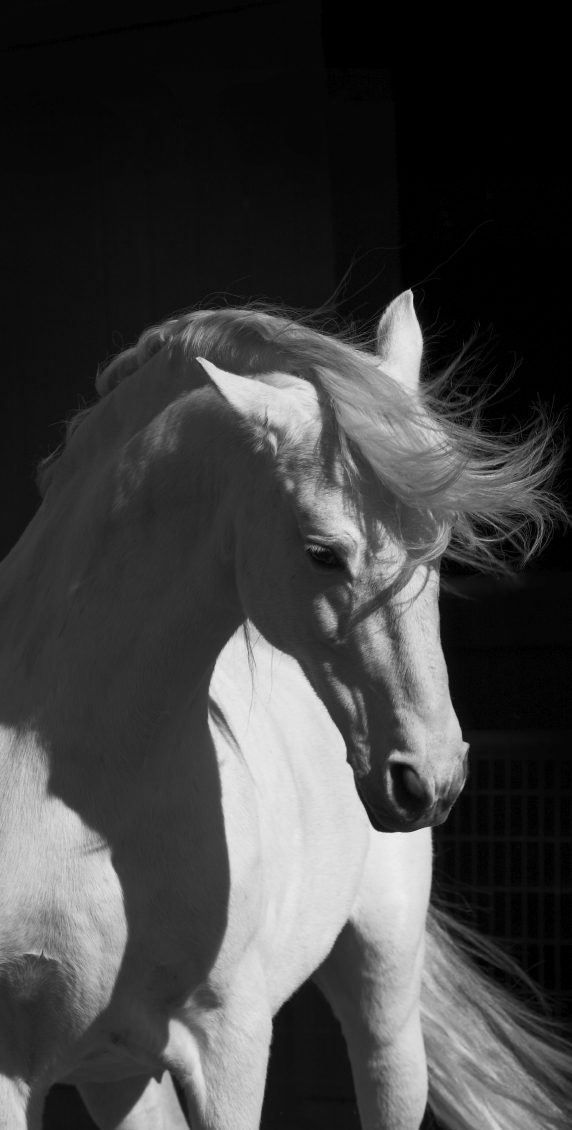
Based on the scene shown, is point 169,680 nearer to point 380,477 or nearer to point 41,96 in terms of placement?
point 380,477

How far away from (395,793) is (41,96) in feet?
7.95

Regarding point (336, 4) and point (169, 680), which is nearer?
point (169, 680)

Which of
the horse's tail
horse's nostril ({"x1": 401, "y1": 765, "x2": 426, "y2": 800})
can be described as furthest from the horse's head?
the horse's tail

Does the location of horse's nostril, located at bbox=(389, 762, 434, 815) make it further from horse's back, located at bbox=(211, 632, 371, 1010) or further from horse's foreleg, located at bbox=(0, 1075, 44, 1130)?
horse's foreleg, located at bbox=(0, 1075, 44, 1130)

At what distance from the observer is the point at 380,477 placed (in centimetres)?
159

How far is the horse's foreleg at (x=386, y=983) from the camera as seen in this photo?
97.3 inches

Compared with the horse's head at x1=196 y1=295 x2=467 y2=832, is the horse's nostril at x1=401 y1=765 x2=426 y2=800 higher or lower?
lower

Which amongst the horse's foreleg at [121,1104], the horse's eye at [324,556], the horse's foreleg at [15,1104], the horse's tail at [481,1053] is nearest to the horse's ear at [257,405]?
the horse's eye at [324,556]

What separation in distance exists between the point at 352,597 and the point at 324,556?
58 millimetres

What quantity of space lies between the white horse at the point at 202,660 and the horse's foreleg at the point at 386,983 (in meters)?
0.36

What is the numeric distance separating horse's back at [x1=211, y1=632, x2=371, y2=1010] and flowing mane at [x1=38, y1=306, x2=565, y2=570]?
0.47m

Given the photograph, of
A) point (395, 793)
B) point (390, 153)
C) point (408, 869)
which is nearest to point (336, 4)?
point (390, 153)

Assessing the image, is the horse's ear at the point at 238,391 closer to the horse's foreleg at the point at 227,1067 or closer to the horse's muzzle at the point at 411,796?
the horse's muzzle at the point at 411,796

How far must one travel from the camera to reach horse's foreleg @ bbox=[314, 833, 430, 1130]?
247 centimetres
